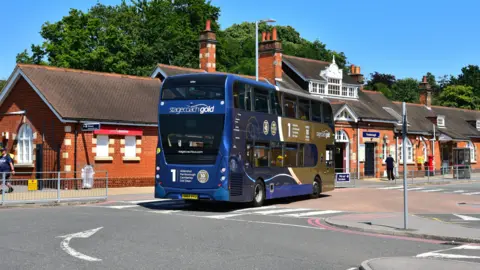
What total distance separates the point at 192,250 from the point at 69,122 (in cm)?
2073

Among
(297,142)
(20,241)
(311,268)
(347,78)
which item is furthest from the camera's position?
(347,78)

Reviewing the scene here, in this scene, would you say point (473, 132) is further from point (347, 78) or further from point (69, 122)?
point (69, 122)

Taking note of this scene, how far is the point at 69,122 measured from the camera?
30297 mm

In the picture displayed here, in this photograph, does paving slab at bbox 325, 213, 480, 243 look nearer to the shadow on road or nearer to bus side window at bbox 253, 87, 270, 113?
the shadow on road

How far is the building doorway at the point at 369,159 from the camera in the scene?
150 feet

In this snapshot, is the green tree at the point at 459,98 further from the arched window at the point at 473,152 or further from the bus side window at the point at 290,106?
the bus side window at the point at 290,106

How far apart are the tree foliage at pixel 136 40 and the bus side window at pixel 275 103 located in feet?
113

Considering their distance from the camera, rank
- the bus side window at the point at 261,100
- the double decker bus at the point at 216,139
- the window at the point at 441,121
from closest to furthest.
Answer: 1. the double decker bus at the point at 216,139
2. the bus side window at the point at 261,100
3. the window at the point at 441,121

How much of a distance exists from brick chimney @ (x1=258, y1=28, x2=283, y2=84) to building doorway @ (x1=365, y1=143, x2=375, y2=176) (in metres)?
8.72

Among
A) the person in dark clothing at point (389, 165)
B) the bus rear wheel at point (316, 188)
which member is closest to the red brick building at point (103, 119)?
the person in dark clothing at point (389, 165)

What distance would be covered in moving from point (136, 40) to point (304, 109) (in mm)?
40197

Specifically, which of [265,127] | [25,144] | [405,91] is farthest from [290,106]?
[405,91]

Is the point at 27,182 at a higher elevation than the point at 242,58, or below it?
below

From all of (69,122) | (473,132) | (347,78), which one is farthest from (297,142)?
(473,132)
